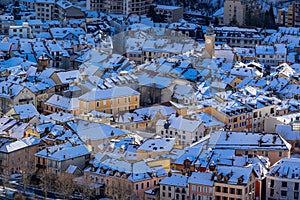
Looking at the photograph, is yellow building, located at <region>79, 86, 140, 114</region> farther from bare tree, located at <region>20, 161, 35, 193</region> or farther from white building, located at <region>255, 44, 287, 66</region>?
white building, located at <region>255, 44, 287, 66</region>

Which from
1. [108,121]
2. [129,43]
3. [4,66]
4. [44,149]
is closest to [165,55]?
[129,43]

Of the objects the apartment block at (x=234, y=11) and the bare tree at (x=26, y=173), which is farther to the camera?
the apartment block at (x=234, y=11)

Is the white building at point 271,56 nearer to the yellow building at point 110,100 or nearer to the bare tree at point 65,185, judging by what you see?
the yellow building at point 110,100

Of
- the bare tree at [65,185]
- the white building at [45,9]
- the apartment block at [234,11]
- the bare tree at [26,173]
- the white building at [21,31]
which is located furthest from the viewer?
the white building at [45,9]

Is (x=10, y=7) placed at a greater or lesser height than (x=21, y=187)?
greater

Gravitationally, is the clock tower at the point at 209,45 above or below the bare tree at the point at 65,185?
above

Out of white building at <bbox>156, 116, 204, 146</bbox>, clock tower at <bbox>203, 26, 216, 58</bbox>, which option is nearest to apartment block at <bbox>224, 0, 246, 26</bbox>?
clock tower at <bbox>203, 26, 216, 58</bbox>

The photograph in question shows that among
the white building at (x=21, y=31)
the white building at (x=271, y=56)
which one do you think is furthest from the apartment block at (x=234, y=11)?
the white building at (x=21, y=31)

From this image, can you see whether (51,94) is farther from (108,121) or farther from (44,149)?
(44,149)
